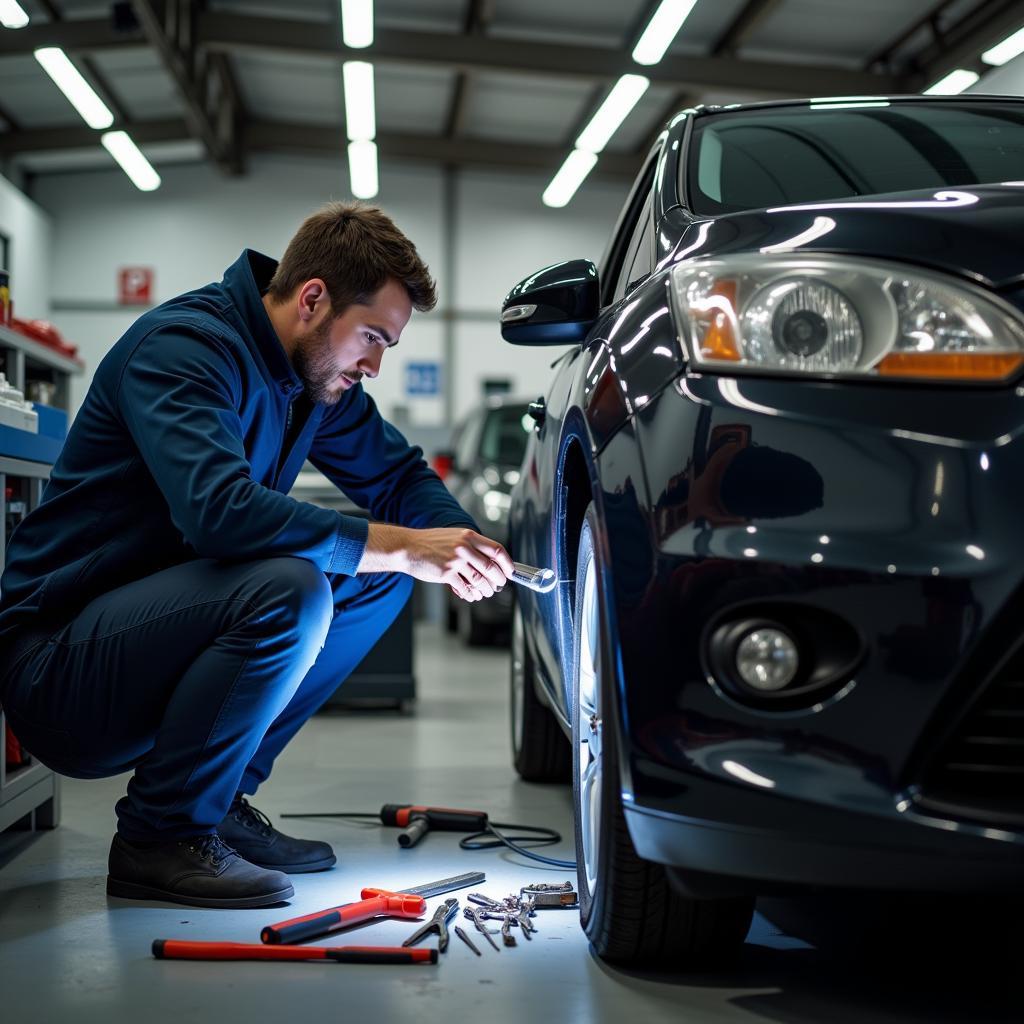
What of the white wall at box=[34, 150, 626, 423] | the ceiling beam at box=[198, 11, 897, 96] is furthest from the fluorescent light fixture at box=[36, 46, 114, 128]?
the white wall at box=[34, 150, 626, 423]

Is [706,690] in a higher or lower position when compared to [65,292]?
lower

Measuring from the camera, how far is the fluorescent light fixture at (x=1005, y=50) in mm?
8531

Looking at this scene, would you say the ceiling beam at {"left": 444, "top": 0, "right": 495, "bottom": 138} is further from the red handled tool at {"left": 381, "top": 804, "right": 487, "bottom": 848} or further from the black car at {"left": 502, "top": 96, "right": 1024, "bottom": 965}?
the black car at {"left": 502, "top": 96, "right": 1024, "bottom": 965}

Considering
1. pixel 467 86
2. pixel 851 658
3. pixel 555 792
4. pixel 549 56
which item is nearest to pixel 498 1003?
pixel 851 658

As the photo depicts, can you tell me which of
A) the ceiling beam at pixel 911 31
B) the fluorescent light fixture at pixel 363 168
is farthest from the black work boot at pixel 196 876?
the fluorescent light fixture at pixel 363 168

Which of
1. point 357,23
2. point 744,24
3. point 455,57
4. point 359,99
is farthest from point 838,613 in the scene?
point 359,99

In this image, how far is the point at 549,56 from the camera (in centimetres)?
962

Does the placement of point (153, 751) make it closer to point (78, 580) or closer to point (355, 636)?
point (78, 580)

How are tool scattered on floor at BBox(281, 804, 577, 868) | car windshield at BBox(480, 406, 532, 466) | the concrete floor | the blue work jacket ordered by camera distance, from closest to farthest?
the concrete floor
the blue work jacket
tool scattered on floor at BBox(281, 804, 577, 868)
car windshield at BBox(480, 406, 532, 466)

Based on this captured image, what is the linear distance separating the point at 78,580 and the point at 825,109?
1.59m

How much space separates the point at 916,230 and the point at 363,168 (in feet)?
37.7

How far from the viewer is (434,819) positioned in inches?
100

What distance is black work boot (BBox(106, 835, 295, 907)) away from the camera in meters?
1.94

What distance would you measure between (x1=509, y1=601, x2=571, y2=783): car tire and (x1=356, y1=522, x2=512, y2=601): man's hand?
0.92 metres
